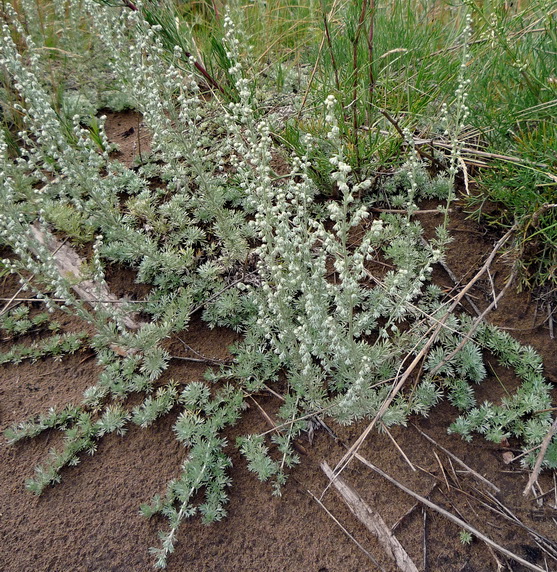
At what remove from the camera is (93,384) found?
2.97 metres

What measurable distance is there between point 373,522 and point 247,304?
1475 mm

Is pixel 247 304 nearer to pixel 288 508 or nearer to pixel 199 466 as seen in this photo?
pixel 199 466

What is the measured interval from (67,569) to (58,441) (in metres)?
0.72

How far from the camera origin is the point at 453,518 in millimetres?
2184

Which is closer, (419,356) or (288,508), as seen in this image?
(288,508)

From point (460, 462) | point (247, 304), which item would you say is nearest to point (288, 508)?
point (460, 462)

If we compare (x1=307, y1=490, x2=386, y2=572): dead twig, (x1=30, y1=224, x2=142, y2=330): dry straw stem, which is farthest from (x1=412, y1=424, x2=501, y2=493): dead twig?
(x1=30, y1=224, x2=142, y2=330): dry straw stem

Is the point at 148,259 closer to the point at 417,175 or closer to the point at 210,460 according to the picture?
the point at 210,460

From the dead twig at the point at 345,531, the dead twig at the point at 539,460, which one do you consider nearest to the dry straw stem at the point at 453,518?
the dead twig at the point at 345,531

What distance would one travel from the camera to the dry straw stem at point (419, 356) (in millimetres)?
2383

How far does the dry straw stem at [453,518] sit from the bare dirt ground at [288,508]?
5cm

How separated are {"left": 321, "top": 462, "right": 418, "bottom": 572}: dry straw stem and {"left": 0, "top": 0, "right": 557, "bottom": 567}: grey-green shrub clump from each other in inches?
11.9

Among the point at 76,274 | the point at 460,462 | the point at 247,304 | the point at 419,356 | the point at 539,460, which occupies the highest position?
the point at 76,274

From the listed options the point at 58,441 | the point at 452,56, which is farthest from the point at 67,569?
the point at 452,56
